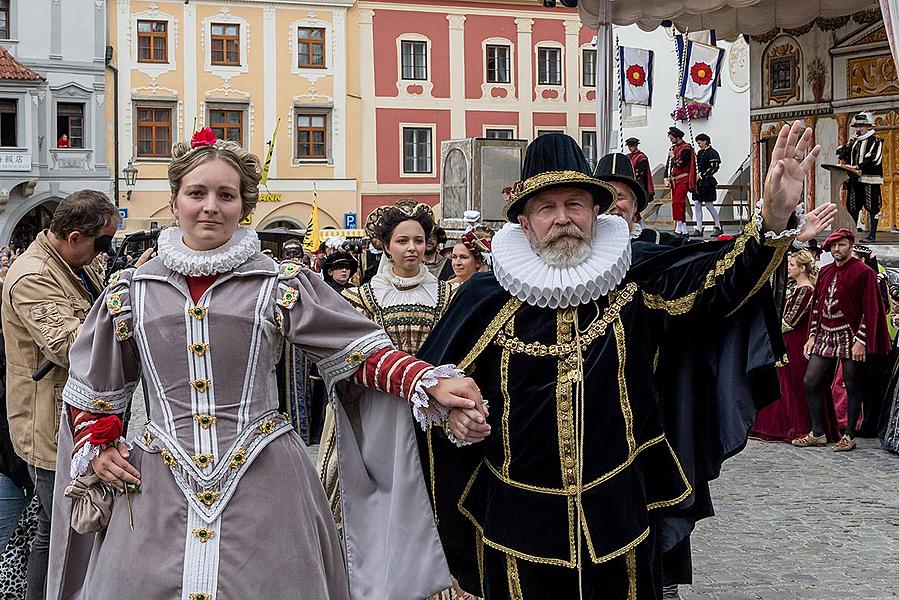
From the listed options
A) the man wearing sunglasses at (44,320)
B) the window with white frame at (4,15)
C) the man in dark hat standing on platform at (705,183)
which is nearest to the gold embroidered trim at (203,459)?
the man wearing sunglasses at (44,320)

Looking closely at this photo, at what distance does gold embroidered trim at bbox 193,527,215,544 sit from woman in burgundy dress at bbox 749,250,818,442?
25.3ft

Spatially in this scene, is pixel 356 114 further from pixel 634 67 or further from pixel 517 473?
pixel 517 473

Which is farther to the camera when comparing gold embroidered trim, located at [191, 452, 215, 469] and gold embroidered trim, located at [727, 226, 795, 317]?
gold embroidered trim, located at [727, 226, 795, 317]

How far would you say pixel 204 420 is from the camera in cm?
326

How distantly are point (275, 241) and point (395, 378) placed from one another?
2274 cm

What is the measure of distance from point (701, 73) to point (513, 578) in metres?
18.5

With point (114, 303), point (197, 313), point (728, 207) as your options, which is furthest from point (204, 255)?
point (728, 207)

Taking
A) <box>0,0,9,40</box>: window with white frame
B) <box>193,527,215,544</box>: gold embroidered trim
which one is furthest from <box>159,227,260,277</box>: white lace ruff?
<box>0,0,9,40</box>: window with white frame

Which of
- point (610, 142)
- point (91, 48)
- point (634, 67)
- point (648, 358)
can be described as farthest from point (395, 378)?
point (91, 48)

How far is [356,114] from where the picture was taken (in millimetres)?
37250

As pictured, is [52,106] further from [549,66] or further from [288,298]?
[288,298]

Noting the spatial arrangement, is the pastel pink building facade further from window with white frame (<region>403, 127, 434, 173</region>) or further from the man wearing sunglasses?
the man wearing sunglasses

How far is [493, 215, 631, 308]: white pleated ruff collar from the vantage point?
3598mm

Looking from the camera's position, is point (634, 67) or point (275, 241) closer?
point (634, 67)
